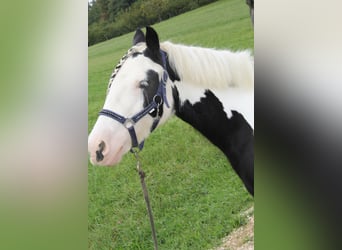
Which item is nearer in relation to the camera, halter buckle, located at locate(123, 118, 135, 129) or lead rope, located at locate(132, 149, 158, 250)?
halter buckle, located at locate(123, 118, 135, 129)

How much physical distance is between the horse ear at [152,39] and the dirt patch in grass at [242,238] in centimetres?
81

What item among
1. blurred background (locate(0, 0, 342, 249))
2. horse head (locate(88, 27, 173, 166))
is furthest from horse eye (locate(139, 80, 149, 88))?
blurred background (locate(0, 0, 342, 249))

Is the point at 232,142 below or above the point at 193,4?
below

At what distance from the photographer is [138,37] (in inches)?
76.2

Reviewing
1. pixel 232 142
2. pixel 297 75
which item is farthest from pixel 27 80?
pixel 297 75

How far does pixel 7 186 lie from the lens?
7.19 feet

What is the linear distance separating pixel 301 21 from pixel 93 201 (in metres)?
1.27

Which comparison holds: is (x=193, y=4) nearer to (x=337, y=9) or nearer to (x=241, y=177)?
(x=337, y=9)

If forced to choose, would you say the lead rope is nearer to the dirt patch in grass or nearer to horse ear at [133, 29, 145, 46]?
the dirt patch in grass

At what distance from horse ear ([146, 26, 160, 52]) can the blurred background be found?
42 cm

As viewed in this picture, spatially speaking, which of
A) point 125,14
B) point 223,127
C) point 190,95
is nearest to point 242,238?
point 223,127

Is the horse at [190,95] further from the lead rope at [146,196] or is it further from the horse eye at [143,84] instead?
the lead rope at [146,196]

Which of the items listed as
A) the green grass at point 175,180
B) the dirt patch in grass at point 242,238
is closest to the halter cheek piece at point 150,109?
the green grass at point 175,180

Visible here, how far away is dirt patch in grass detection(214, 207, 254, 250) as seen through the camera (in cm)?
187
